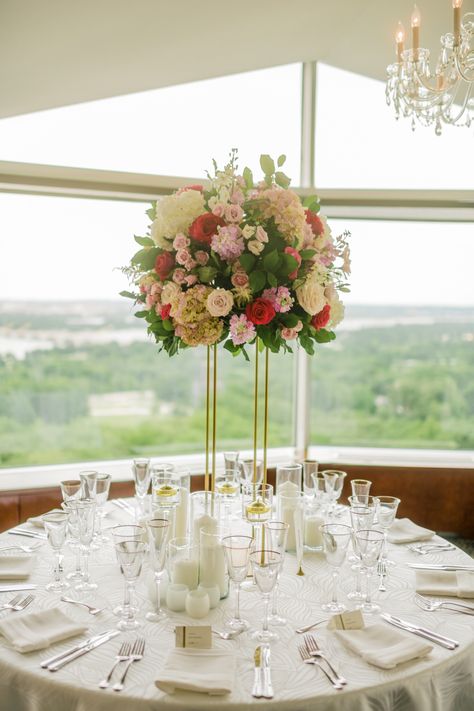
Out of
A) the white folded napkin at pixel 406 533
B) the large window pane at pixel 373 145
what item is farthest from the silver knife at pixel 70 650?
the large window pane at pixel 373 145

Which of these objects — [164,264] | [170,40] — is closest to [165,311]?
[164,264]

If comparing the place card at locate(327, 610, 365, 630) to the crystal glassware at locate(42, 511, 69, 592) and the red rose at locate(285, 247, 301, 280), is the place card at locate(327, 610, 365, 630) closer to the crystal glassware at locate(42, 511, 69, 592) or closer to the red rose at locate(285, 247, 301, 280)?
the crystal glassware at locate(42, 511, 69, 592)

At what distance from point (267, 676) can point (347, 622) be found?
0.35 m

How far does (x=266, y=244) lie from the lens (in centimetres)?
212

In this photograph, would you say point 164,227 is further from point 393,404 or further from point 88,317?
point 393,404

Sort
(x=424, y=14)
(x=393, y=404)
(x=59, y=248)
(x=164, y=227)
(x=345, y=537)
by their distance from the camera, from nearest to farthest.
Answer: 1. (x=345, y=537)
2. (x=164, y=227)
3. (x=424, y=14)
4. (x=59, y=248)
5. (x=393, y=404)

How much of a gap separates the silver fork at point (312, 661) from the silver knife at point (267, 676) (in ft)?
0.29

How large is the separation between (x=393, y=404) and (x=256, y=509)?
9.10 ft

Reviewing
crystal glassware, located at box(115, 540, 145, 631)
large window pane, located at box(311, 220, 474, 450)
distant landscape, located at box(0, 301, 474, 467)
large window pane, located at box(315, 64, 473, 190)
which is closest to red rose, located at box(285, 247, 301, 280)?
crystal glassware, located at box(115, 540, 145, 631)

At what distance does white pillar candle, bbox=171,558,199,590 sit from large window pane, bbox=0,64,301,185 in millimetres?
2713

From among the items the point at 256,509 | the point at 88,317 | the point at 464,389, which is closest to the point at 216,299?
the point at 256,509

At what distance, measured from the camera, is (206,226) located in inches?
82.5

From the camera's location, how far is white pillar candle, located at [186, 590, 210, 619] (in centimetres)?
195

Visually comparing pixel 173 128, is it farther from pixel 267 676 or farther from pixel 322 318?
pixel 267 676
